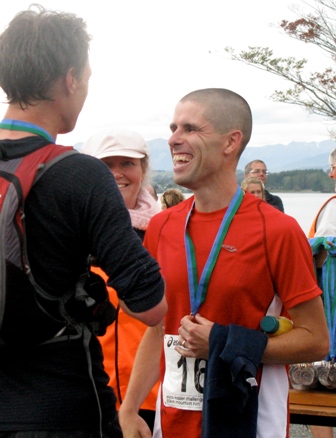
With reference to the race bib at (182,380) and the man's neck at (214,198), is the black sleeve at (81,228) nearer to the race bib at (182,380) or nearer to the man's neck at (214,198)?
Answer: the race bib at (182,380)

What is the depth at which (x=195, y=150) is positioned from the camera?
2.81m

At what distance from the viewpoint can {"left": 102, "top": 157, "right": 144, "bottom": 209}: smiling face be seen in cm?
351

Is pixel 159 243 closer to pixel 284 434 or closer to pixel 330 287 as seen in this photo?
pixel 284 434

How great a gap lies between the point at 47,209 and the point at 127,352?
5.19 ft

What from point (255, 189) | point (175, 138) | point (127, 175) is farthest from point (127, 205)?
point (255, 189)

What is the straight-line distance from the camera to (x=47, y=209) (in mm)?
1745

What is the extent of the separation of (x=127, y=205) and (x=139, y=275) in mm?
1792

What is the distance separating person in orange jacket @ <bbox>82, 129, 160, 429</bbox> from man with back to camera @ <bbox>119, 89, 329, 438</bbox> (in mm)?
368

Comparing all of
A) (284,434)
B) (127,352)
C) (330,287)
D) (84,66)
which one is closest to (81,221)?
(84,66)

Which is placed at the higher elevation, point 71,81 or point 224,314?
point 71,81

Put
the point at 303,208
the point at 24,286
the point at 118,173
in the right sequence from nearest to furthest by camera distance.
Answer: the point at 24,286 → the point at 118,173 → the point at 303,208

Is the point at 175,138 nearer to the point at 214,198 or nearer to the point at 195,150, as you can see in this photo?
the point at 195,150

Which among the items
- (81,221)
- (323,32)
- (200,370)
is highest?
(323,32)

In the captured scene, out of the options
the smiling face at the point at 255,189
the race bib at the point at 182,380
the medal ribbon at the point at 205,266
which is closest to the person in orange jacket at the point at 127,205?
the race bib at the point at 182,380
